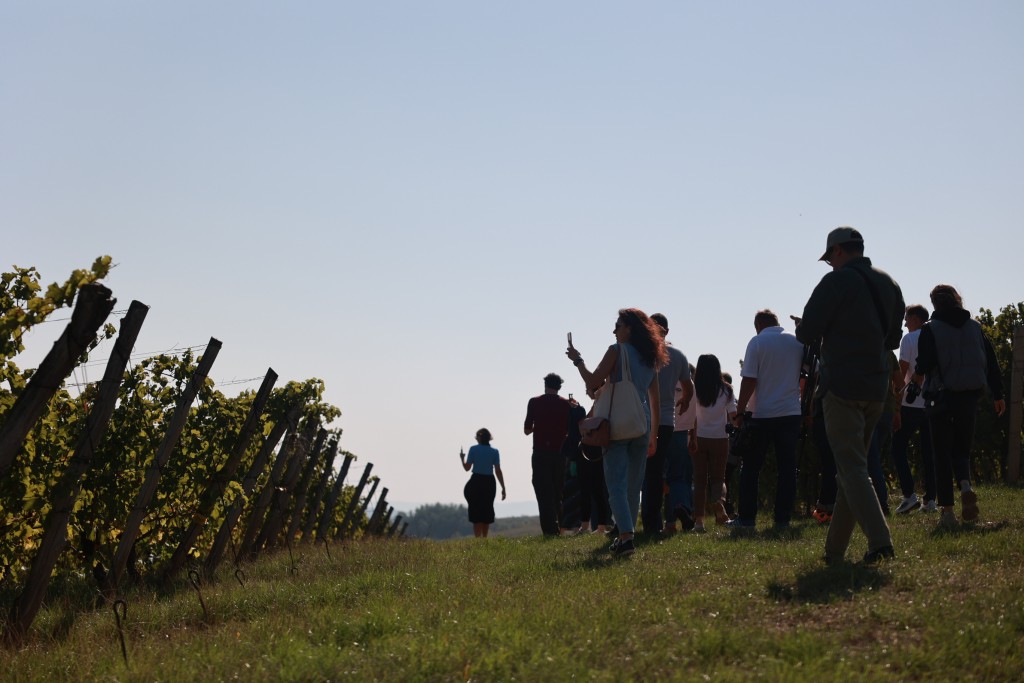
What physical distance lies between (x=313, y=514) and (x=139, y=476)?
34.2 feet

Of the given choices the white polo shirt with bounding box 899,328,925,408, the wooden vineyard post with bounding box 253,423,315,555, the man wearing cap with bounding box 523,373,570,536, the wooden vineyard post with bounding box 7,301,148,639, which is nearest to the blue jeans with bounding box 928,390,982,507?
the white polo shirt with bounding box 899,328,925,408

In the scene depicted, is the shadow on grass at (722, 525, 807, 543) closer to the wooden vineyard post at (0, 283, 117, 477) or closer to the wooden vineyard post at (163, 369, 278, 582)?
the wooden vineyard post at (163, 369, 278, 582)

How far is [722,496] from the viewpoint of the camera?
1380 centimetres

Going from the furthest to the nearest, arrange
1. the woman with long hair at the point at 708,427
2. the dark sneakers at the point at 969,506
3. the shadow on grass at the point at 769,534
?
1. the woman with long hair at the point at 708,427
2. the dark sneakers at the point at 969,506
3. the shadow on grass at the point at 769,534

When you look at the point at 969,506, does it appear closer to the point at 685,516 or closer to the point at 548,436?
the point at 685,516

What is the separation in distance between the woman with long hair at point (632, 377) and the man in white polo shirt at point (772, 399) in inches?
44.1

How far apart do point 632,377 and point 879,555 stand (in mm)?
2970

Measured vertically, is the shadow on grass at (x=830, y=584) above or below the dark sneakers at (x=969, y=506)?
below

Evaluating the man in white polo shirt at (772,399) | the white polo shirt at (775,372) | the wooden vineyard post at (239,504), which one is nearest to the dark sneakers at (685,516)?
the man in white polo shirt at (772,399)

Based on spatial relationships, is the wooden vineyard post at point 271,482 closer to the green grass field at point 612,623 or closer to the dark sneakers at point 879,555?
the green grass field at point 612,623

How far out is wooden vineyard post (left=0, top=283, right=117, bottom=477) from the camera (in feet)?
21.4

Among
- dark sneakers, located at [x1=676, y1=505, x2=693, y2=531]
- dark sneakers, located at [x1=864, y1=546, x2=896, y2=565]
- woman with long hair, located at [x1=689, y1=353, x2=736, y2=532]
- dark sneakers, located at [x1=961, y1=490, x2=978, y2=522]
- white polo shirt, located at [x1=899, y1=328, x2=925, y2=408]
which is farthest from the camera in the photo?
dark sneakers, located at [x1=676, y1=505, x2=693, y2=531]

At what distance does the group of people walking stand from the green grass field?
2.38ft

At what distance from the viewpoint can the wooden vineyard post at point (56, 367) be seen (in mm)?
6527
